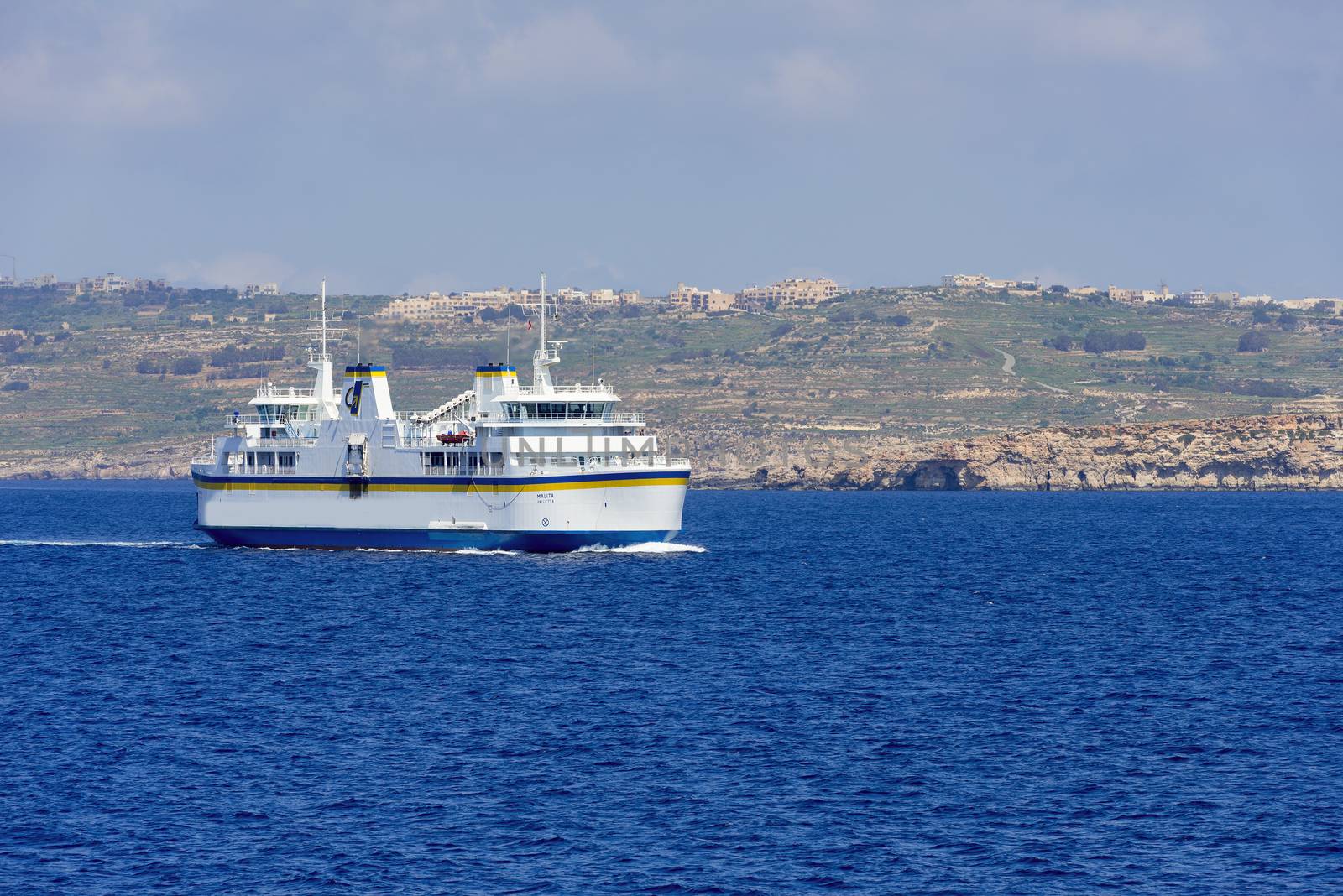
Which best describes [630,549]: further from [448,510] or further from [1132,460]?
[1132,460]

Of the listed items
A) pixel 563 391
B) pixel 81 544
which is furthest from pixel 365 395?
pixel 81 544

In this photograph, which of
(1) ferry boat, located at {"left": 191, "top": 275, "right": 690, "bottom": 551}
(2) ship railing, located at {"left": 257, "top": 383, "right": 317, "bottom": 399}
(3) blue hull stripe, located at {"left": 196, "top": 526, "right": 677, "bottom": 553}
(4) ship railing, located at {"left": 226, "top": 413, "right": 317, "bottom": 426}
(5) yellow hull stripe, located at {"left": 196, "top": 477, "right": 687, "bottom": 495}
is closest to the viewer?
(5) yellow hull stripe, located at {"left": 196, "top": 477, "right": 687, "bottom": 495}

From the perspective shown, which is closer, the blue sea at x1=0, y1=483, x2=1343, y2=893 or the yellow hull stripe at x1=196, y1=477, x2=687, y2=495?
the blue sea at x1=0, y1=483, x2=1343, y2=893

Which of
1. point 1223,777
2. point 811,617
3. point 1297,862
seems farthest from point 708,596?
point 1297,862

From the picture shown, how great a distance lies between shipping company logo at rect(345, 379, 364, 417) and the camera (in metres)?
72.6

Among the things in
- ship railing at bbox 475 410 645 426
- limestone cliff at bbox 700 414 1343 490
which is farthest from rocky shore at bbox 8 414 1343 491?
ship railing at bbox 475 410 645 426

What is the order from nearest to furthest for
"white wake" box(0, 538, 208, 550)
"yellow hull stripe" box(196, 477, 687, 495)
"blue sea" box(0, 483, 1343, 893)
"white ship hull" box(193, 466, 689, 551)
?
"blue sea" box(0, 483, 1343, 893), "yellow hull stripe" box(196, 477, 687, 495), "white ship hull" box(193, 466, 689, 551), "white wake" box(0, 538, 208, 550)

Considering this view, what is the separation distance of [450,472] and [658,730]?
34.0 meters

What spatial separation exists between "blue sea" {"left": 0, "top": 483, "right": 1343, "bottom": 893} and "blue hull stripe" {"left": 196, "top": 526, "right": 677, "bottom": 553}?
909 millimetres

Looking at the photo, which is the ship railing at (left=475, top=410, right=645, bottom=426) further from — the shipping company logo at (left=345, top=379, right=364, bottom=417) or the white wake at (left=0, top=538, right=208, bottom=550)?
the white wake at (left=0, top=538, right=208, bottom=550)

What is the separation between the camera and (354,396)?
2864 inches

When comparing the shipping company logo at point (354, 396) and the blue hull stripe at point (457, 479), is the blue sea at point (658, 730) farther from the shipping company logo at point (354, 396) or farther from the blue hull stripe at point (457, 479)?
the shipping company logo at point (354, 396)

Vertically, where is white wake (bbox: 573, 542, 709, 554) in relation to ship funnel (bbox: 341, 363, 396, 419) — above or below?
below

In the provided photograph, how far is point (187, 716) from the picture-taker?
3781cm
